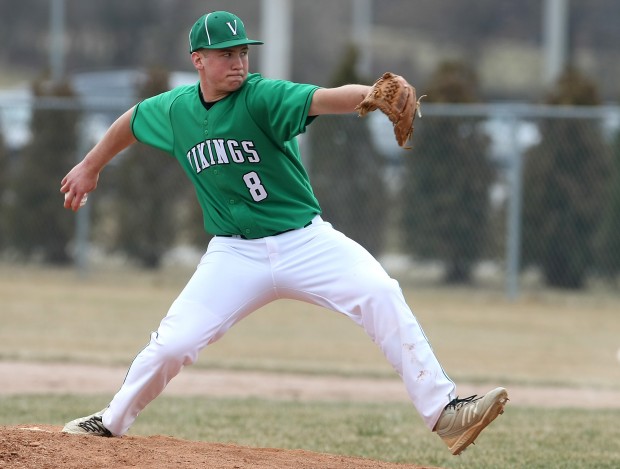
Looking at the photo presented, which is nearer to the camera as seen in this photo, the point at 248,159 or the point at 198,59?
the point at 248,159

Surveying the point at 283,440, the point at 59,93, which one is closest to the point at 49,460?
the point at 283,440

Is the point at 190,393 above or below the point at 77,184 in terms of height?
below

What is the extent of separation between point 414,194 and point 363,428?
8.16 m

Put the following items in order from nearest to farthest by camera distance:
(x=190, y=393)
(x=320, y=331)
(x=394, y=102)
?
1. (x=394, y=102)
2. (x=190, y=393)
3. (x=320, y=331)

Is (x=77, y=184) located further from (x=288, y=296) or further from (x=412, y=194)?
(x=412, y=194)

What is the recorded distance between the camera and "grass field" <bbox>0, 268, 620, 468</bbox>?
664cm

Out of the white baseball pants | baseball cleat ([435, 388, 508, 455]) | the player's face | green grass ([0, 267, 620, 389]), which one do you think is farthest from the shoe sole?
green grass ([0, 267, 620, 389])

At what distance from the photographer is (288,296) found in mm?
5316

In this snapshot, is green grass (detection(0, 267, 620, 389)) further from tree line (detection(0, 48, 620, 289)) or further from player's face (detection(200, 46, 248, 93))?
player's face (detection(200, 46, 248, 93))

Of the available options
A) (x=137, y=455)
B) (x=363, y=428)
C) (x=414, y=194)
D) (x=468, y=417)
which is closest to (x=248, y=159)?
(x=137, y=455)

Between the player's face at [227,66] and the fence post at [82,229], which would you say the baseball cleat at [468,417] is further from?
the fence post at [82,229]

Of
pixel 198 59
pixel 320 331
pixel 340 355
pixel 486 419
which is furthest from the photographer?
pixel 320 331

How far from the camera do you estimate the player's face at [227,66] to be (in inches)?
205

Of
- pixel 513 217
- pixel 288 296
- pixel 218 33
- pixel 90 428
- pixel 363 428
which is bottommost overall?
pixel 513 217
